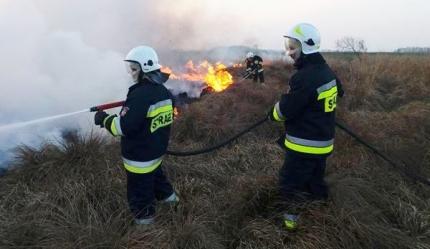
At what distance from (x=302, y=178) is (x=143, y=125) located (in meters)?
1.67

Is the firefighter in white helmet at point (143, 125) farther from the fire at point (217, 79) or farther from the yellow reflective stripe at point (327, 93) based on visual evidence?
the fire at point (217, 79)

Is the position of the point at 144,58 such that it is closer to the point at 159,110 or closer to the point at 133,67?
the point at 133,67

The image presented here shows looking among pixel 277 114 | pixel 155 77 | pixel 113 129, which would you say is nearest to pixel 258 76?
pixel 277 114

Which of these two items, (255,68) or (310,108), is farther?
(255,68)

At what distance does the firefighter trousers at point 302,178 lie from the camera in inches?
178

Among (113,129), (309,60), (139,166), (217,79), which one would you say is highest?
Result: (309,60)

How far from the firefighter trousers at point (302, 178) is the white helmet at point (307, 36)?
1.07 meters

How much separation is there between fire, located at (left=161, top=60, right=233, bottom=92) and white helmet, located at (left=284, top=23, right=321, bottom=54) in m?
10.2

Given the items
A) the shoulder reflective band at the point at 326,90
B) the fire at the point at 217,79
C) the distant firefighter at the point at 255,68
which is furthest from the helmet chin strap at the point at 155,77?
the distant firefighter at the point at 255,68

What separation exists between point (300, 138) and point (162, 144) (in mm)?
1385

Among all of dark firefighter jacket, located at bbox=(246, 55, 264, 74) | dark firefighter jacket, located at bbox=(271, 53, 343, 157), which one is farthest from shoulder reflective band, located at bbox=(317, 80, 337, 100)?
dark firefighter jacket, located at bbox=(246, 55, 264, 74)

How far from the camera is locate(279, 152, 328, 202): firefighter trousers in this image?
452cm

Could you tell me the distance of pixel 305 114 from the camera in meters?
4.44

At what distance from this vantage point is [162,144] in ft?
14.9
